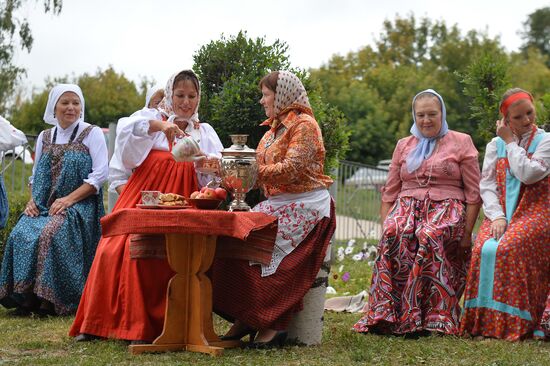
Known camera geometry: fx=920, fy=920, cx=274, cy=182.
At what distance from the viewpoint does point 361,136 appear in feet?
114

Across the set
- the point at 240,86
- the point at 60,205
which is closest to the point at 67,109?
the point at 60,205

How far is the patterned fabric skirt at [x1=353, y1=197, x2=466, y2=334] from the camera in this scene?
662 centimetres

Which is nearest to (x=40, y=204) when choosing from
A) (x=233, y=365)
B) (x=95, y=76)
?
(x=233, y=365)

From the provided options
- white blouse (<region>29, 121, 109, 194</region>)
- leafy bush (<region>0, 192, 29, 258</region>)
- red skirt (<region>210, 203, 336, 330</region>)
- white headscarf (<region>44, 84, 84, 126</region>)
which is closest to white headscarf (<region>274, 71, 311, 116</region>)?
red skirt (<region>210, 203, 336, 330</region>)

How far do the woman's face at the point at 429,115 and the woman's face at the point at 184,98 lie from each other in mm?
1711

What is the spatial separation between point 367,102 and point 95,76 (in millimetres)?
14945

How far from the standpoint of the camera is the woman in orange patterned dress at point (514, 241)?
645 centimetres

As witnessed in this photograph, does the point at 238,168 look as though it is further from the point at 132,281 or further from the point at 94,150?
the point at 94,150

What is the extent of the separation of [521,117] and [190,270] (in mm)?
2715

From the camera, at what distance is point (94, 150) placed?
8.02 m

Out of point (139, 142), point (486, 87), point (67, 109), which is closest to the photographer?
point (139, 142)

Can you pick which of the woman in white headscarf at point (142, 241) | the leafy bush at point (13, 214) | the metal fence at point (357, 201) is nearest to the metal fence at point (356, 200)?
the metal fence at point (357, 201)

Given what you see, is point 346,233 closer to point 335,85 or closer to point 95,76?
point 335,85

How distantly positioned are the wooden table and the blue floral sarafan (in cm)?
215
